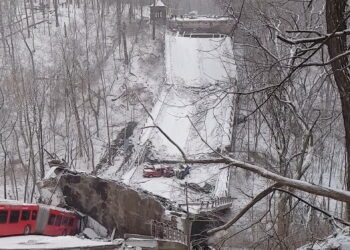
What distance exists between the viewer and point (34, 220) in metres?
13.8

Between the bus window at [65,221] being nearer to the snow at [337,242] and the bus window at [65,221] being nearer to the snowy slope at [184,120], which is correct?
the snowy slope at [184,120]

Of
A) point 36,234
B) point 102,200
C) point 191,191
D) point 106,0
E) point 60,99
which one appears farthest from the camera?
point 106,0

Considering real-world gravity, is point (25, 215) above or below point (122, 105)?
above

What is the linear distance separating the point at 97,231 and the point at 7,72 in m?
23.8

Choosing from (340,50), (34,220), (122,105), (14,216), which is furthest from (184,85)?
(340,50)

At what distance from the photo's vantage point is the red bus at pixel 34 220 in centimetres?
1277

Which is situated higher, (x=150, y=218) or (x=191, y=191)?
(x=150, y=218)

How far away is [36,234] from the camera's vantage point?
554 inches

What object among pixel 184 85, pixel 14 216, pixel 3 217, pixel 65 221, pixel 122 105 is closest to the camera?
pixel 3 217

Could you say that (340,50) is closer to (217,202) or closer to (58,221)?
(58,221)

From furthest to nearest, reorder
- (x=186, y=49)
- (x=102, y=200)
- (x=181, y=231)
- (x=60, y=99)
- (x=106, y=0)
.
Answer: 1. (x=106, y=0)
2. (x=186, y=49)
3. (x=60, y=99)
4. (x=102, y=200)
5. (x=181, y=231)

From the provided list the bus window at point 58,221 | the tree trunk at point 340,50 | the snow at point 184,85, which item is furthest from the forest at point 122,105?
the tree trunk at point 340,50

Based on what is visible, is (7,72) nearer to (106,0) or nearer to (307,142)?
(106,0)

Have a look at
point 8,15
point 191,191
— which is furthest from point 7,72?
point 191,191
